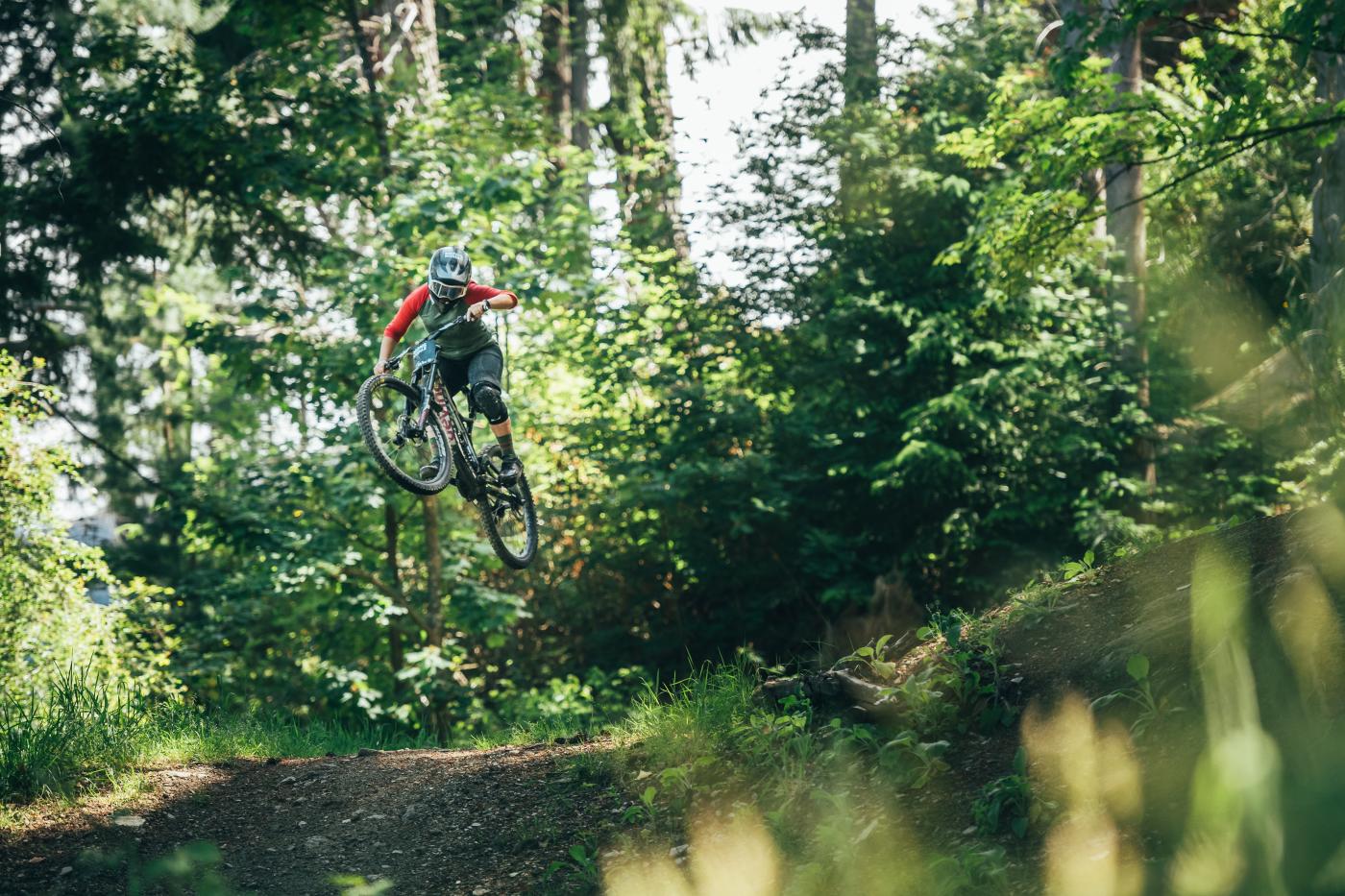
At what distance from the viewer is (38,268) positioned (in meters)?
12.1

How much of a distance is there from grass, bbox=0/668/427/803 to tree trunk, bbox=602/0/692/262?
7.45m

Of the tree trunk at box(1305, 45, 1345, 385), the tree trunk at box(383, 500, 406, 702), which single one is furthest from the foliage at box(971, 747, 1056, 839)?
the tree trunk at box(383, 500, 406, 702)

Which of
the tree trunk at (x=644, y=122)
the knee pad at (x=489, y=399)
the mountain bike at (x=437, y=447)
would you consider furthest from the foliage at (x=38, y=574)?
the tree trunk at (x=644, y=122)

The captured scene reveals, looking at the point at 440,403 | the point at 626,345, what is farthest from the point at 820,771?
the point at 626,345

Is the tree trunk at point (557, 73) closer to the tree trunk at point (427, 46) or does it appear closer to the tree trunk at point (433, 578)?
the tree trunk at point (427, 46)

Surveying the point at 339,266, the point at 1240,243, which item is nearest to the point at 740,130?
the point at 339,266

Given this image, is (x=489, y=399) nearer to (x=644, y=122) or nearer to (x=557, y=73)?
(x=644, y=122)

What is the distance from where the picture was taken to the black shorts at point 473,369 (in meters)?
7.19

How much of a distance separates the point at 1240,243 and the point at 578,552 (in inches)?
399

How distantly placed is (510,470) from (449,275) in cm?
150

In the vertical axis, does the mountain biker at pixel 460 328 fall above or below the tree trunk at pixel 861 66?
below

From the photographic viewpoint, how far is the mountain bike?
6438 mm

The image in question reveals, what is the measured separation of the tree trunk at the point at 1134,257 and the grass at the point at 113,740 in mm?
9955

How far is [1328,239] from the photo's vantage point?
36.3 feet
